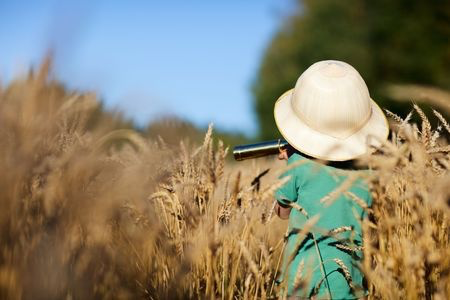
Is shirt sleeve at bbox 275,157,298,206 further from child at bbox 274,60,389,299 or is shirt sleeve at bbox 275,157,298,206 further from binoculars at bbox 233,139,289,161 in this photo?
binoculars at bbox 233,139,289,161

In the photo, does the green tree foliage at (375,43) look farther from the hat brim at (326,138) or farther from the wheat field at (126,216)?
the wheat field at (126,216)

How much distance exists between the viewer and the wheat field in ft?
4.14

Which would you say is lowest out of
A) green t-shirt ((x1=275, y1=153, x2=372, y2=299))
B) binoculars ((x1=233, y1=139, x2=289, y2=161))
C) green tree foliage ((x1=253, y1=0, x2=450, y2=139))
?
green t-shirt ((x1=275, y1=153, x2=372, y2=299))

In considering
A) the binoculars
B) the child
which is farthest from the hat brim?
the binoculars

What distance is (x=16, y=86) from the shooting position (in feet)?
4.33

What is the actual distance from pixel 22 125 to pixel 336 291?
44.5 inches

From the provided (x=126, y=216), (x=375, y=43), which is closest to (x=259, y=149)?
A: (x=126, y=216)

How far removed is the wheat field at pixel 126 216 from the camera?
4.14 feet

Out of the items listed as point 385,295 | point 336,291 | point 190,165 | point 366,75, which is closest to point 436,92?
point 385,295

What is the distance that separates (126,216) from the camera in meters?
2.03

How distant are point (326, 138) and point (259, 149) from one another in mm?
323

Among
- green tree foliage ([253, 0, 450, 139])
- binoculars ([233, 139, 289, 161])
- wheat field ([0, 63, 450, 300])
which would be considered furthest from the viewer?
green tree foliage ([253, 0, 450, 139])

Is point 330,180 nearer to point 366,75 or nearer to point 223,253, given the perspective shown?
point 223,253

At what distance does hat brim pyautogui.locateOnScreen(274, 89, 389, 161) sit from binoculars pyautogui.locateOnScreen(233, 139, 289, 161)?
136 mm
